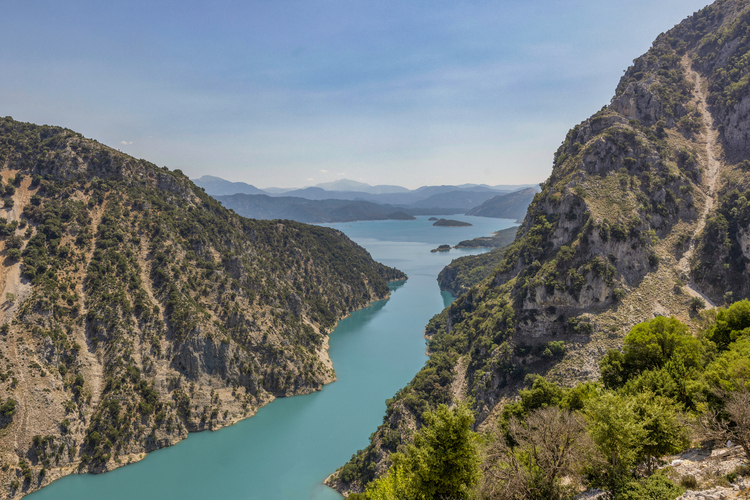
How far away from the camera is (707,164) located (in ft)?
214

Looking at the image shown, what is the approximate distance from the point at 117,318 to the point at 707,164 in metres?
109

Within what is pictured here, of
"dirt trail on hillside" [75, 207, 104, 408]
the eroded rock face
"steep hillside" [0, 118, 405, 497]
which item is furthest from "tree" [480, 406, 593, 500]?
the eroded rock face

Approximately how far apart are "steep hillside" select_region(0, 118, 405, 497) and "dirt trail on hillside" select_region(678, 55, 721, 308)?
67.5 metres

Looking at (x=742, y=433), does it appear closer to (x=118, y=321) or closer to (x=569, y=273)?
(x=569, y=273)

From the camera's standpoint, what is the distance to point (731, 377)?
2159 cm

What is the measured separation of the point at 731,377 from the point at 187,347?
7048 centimetres

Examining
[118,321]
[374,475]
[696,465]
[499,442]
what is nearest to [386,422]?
[374,475]

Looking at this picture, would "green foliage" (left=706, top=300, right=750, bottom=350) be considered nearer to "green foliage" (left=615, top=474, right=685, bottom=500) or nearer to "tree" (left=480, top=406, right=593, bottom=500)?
"tree" (left=480, top=406, right=593, bottom=500)

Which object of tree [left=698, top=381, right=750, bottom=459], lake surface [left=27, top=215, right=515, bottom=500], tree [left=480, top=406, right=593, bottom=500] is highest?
tree [left=698, top=381, right=750, bottom=459]

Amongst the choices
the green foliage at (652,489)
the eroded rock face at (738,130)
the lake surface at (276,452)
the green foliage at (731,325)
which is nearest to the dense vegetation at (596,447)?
the green foliage at (652,489)

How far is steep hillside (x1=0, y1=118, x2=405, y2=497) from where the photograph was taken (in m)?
50.3

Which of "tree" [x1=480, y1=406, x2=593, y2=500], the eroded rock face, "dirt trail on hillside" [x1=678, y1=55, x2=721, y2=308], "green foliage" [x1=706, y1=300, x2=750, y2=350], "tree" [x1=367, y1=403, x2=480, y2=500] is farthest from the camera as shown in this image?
the eroded rock face

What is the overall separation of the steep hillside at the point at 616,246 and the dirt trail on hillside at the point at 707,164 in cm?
23

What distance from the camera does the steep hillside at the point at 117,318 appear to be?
1980 inches
